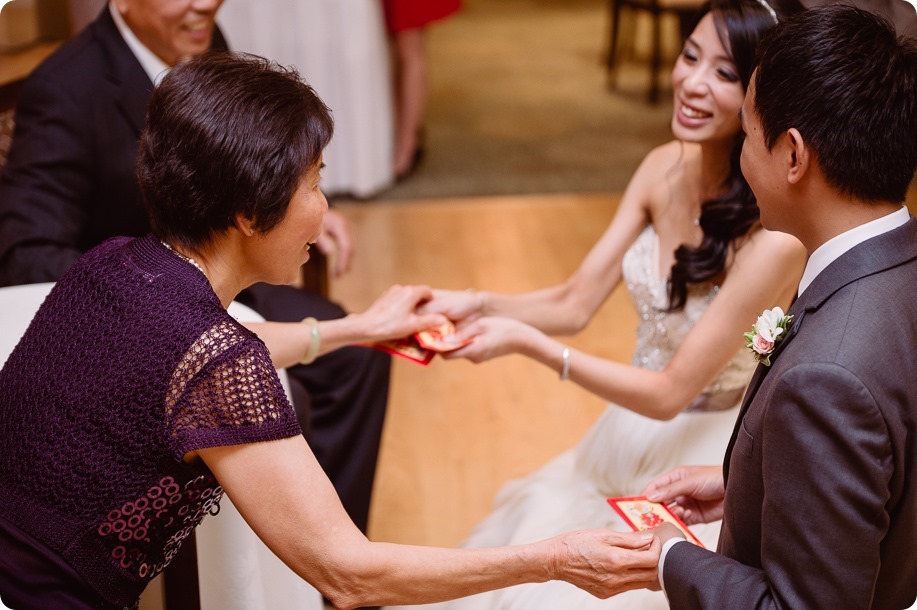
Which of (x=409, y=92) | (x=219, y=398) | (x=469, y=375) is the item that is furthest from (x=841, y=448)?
(x=409, y=92)

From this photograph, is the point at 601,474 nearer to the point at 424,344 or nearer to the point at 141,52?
the point at 424,344

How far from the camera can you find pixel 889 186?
4.33ft

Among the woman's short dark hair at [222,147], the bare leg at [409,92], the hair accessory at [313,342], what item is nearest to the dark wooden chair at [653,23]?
the bare leg at [409,92]

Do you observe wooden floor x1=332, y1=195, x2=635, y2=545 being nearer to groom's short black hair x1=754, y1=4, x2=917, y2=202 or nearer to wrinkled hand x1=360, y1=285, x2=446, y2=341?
wrinkled hand x1=360, y1=285, x2=446, y2=341

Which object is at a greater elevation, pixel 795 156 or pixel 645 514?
pixel 795 156

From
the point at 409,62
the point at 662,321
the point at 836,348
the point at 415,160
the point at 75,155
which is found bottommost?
the point at 415,160

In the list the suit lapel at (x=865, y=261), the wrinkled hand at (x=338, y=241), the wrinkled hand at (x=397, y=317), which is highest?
the suit lapel at (x=865, y=261)

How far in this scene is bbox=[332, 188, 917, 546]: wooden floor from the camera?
3.20 m

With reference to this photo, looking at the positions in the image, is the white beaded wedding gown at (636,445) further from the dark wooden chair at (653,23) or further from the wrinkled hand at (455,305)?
the dark wooden chair at (653,23)

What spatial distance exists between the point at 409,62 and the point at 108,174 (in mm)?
3539

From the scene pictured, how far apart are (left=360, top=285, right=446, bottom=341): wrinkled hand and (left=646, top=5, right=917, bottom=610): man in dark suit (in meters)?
1.05

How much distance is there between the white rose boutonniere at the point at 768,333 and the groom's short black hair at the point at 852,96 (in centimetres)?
20

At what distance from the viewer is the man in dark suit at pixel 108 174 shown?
2486mm

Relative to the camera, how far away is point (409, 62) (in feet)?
19.4
